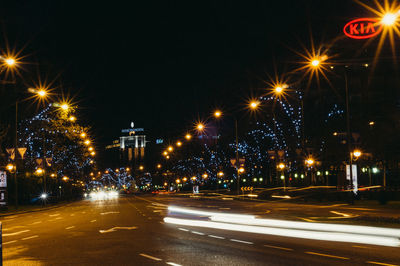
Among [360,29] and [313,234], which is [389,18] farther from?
[313,234]

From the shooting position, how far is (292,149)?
182 feet

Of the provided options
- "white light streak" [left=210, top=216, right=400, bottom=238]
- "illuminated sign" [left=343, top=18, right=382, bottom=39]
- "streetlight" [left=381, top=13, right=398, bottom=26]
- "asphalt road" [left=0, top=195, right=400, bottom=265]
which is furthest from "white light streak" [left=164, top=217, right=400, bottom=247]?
"illuminated sign" [left=343, top=18, right=382, bottom=39]

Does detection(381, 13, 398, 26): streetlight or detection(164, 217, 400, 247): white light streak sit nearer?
detection(164, 217, 400, 247): white light streak

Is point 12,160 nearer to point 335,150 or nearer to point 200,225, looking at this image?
point 200,225

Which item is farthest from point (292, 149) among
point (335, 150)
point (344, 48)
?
point (344, 48)

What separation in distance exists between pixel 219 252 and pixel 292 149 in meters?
44.9

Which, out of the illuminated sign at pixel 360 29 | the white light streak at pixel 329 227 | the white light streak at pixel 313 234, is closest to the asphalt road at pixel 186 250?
the white light streak at pixel 313 234

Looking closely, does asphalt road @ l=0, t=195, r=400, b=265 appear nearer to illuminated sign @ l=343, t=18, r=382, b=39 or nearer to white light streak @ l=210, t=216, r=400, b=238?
white light streak @ l=210, t=216, r=400, b=238

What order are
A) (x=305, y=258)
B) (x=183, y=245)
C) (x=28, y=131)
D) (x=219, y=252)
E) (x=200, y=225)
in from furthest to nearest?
(x=28, y=131), (x=200, y=225), (x=183, y=245), (x=219, y=252), (x=305, y=258)

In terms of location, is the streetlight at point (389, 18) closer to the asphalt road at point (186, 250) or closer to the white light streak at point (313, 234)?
the white light streak at point (313, 234)

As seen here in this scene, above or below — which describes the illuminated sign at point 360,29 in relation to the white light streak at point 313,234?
above

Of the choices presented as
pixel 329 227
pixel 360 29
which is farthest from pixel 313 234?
pixel 360 29

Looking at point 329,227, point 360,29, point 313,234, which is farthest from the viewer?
point 360,29

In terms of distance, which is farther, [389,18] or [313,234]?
[313,234]
